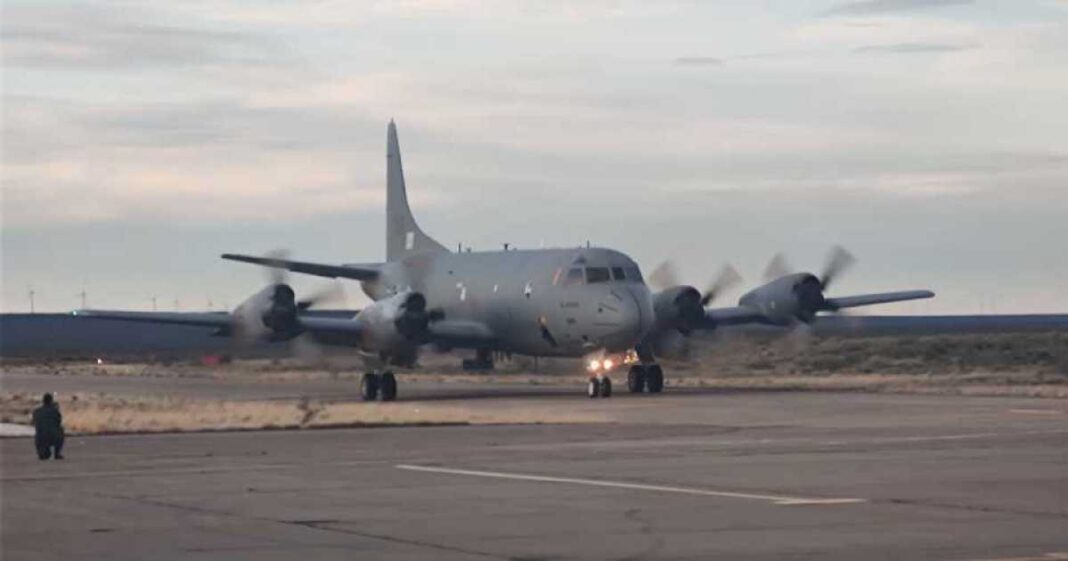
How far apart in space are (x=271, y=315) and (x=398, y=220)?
1252 centimetres

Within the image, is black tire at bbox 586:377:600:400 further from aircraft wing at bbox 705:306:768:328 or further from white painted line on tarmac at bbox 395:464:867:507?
white painted line on tarmac at bbox 395:464:867:507

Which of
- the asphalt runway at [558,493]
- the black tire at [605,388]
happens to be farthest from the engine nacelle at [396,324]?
the asphalt runway at [558,493]

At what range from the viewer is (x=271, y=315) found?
49312 mm

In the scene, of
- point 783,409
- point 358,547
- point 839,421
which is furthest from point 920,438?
point 358,547

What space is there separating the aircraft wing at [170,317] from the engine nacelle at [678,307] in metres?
11.4

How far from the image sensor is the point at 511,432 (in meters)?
33.0

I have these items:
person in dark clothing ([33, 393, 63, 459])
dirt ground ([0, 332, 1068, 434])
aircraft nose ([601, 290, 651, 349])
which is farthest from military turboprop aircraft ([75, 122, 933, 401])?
person in dark clothing ([33, 393, 63, 459])

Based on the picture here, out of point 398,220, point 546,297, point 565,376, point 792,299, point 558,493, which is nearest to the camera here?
point 558,493

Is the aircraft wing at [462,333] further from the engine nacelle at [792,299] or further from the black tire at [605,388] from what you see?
the engine nacelle at [792,299]

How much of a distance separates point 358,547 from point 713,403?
28.1m

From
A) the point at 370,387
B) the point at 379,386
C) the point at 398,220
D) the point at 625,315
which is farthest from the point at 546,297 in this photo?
the point at 398,220

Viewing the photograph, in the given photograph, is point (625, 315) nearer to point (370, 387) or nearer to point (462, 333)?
point (462, 333)

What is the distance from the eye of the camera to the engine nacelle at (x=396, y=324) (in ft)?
163

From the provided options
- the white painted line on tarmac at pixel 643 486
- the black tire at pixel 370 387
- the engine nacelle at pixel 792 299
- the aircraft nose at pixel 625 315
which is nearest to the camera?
the white painted line on tarmac at pixel 643 486
